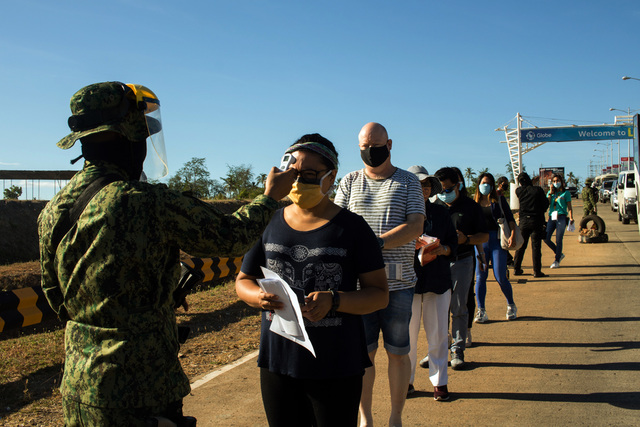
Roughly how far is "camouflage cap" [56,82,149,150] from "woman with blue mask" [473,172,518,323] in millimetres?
6297

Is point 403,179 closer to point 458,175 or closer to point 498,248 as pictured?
point 458,175

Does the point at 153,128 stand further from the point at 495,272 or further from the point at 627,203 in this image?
the point at 627,203

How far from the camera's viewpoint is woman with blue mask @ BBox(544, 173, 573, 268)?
12914mm

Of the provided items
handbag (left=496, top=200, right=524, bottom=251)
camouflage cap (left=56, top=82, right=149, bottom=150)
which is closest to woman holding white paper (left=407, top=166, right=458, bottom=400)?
camouflage cap (left=56, top=82, right=149, bottom=150)

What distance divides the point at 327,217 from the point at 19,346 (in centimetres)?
501

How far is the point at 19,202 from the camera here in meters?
10.3

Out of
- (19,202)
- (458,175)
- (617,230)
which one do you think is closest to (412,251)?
(458,175)

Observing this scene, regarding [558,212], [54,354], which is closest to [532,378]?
[54,354]

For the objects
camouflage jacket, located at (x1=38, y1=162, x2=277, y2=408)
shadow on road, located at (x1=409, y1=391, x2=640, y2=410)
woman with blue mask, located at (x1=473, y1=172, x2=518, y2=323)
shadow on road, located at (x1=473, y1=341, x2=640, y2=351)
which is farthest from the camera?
woman with blue mask, located at (x1=473, y1=172, x2=518, y2=323)

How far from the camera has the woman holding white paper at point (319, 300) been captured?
2770mm

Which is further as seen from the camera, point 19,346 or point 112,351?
point 19,346

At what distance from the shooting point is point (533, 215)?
1177cm

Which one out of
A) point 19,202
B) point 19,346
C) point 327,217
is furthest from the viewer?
point 19,202

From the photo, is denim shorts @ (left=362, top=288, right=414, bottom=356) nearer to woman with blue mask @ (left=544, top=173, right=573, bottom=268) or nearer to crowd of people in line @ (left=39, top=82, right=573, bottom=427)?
crowd of people in line @ (left=39, top=82, right=573, bottom=427)
